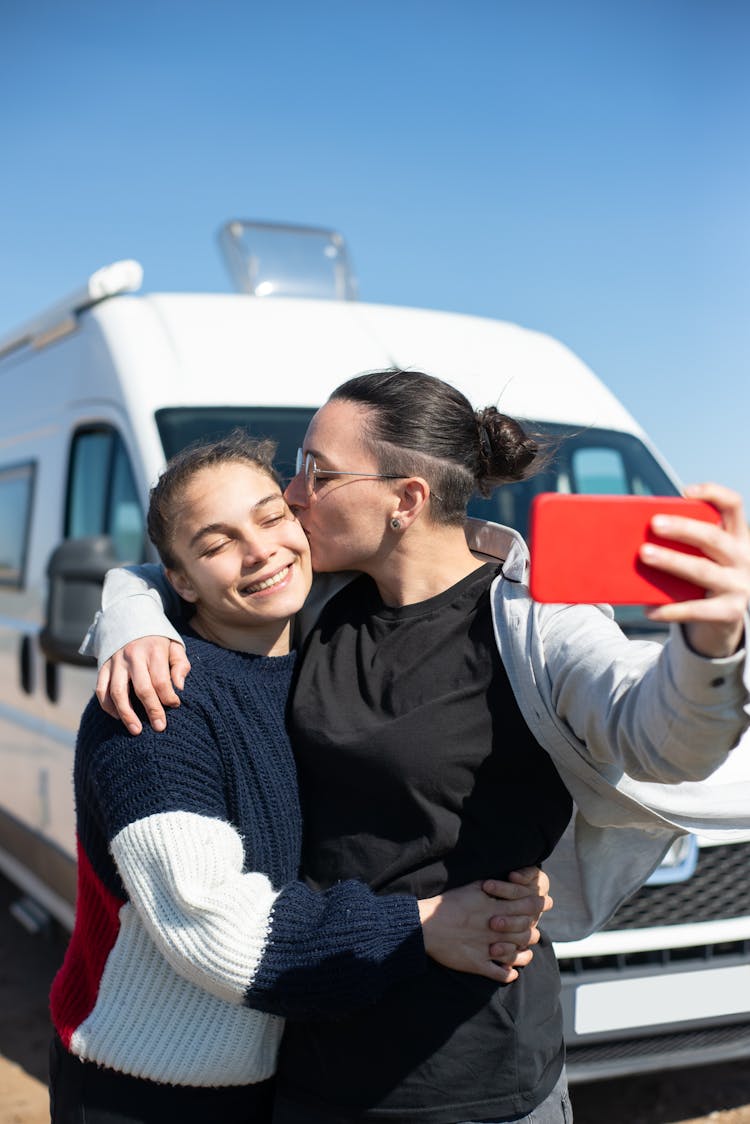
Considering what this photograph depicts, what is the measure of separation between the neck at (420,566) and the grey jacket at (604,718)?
0.29 ft

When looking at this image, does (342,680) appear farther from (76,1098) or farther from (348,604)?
(76,1098)

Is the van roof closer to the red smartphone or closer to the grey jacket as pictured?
the grey jacket

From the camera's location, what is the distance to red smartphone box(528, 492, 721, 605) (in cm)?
117

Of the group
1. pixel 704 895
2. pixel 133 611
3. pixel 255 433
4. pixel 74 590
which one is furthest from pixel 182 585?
pixel 704 895

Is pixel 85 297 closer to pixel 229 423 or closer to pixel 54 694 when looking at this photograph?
pixel 229 423

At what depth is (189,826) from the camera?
1.61 meters

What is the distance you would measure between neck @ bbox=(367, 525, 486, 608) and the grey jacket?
9 cm

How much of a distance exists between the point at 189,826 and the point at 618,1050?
2024 millimetres

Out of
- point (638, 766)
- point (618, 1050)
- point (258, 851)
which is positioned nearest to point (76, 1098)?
point (258, 851)

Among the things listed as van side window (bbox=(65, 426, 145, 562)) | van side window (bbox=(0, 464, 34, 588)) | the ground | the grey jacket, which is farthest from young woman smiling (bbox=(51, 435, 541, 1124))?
van side window (bbox=(0, 464, 34, 588))

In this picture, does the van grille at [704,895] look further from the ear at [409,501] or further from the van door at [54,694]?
the van door at [54,694]

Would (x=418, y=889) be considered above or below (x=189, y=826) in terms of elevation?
below

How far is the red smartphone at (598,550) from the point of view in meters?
1.17

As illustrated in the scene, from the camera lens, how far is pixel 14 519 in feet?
16.2
